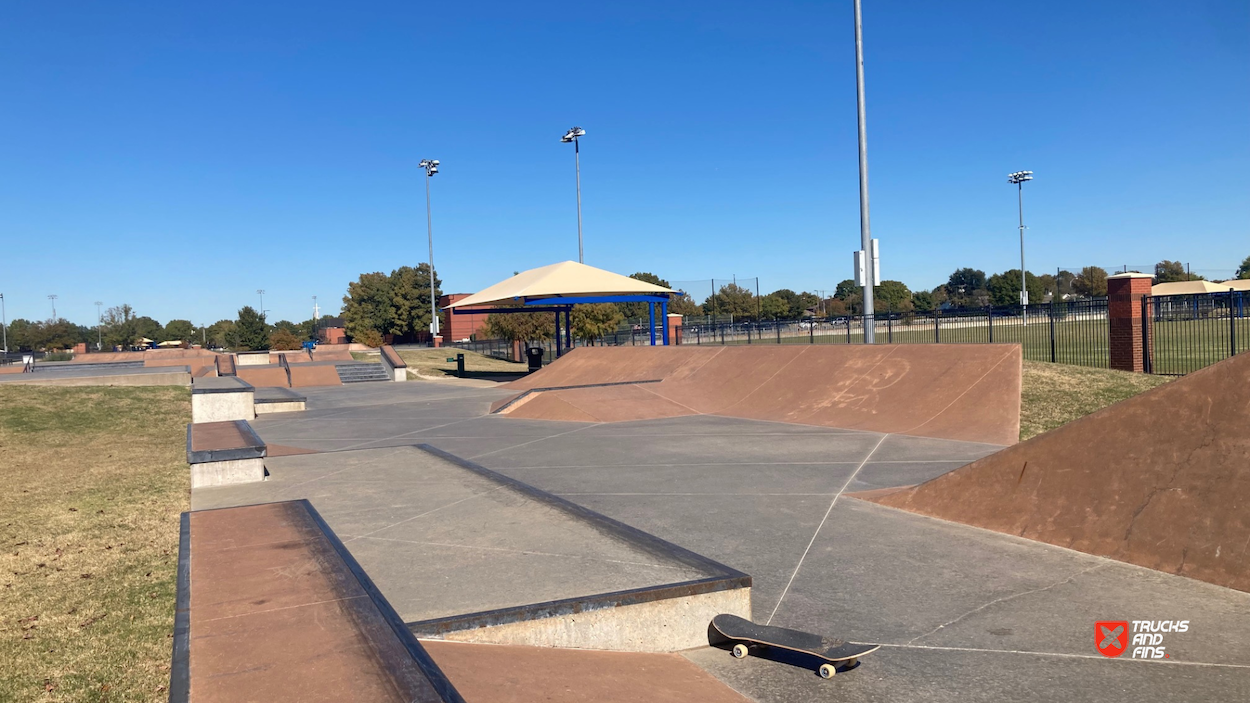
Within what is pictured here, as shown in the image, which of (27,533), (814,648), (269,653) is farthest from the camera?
(27,533)

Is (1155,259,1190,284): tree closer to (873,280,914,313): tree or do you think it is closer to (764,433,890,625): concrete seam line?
(873,280,914,313): tree

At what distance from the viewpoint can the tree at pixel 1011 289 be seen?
98.7 metres

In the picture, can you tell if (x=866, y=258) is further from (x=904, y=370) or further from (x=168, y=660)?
(x=168, y=660)

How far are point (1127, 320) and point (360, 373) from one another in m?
25.7

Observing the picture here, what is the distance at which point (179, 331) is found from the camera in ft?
470

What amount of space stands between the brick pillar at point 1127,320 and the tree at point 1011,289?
87.4 metres

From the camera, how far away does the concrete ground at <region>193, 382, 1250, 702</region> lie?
3961 millimetres

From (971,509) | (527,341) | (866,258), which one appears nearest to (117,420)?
(866,258)

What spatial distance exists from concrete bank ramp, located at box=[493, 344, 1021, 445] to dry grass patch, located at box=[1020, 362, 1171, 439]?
1.32ft

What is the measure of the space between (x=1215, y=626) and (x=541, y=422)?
39.2 ft

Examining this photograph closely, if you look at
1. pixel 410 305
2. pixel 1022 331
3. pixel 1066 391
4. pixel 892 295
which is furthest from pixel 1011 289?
pixel 1066 391

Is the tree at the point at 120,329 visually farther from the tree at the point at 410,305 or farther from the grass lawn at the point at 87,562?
the grass lawn at the point at 87,562

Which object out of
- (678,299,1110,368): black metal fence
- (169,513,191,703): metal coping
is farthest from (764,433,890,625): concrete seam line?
(678,299,1110,368): black metal fence

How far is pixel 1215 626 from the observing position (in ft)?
14.6
